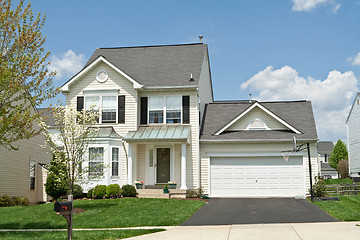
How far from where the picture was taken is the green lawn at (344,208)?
618 inches

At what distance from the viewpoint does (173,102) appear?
85.2 ft

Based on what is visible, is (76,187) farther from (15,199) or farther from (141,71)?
(141,71)

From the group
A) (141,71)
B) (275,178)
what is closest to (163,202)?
(275,178)

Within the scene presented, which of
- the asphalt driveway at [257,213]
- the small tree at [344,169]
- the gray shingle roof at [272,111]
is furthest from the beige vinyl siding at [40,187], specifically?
the small tree at [344,169]

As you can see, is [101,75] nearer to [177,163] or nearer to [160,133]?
[160,133]

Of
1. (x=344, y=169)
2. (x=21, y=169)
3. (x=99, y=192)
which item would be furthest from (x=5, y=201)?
(x=344, y=169)

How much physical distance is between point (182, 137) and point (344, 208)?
9.32m

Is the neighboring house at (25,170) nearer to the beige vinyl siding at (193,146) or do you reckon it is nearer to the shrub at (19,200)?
the shrub at (19,200)

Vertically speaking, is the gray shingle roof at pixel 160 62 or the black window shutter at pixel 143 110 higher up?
the gray shingle roof at pixel 160 62

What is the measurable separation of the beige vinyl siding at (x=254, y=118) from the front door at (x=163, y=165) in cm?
410

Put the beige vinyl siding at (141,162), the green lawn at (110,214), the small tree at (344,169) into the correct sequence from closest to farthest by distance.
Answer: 1. the green lawn at (110,214)
2. the beige vinyl siding at (141,162)
3. the small tree at (344,169)

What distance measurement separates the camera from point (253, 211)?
18.4 meters

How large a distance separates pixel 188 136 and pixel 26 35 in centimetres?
1165

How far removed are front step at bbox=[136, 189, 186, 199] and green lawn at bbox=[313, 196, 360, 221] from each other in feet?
23.4
